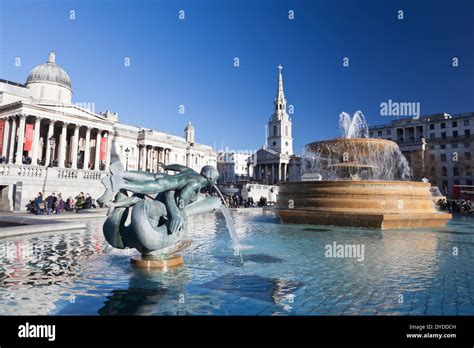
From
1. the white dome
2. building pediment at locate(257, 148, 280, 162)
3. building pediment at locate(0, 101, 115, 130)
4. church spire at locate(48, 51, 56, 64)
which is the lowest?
building pediment at locate(0, 101, 115, 130)

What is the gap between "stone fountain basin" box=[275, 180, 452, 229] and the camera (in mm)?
11918

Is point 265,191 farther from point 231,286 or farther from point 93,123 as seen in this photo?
point 231,286

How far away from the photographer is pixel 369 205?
12.4 m

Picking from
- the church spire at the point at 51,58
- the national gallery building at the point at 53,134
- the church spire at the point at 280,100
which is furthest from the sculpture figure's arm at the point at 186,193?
the church spire at the point at 280,100

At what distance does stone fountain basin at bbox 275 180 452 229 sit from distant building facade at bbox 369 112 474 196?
4922cm

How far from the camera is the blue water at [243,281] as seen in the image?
3654mm

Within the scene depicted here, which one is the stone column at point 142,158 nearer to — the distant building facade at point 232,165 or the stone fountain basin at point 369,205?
the stone fountain basin at point 369,205

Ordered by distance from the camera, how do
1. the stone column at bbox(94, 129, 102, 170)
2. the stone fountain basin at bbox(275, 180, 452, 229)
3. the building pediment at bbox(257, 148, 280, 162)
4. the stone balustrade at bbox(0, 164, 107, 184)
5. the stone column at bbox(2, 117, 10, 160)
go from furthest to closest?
the building pediment at bbox(257, 148, 280, 162) → the stone column at bbox(94, 129, 102, 170) → the stone column at bbox(2, 117, 10, 160) → the stone balustrade at bbox(0, 164, 107, 184) → the stone fountain basin at bbox(275, 180, 452, 229)

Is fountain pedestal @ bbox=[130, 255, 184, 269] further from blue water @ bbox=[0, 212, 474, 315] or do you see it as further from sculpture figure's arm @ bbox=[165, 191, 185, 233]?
sculpture figure's arm @ bbox=[165, 191, 185, 233]

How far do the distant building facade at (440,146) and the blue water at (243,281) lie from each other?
5727 centimetres

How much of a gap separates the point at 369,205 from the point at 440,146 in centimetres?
6508

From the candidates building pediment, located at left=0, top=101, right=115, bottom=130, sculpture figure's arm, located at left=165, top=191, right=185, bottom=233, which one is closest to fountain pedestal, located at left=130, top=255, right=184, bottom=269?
sculpture figure's arm, located at left=165, top=191, right=185, bottom=233

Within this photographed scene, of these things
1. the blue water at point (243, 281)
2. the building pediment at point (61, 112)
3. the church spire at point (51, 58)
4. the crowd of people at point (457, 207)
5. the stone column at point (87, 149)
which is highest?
the church spire at point (51, 58)

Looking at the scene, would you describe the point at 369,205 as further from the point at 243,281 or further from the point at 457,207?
the point at 457,207
